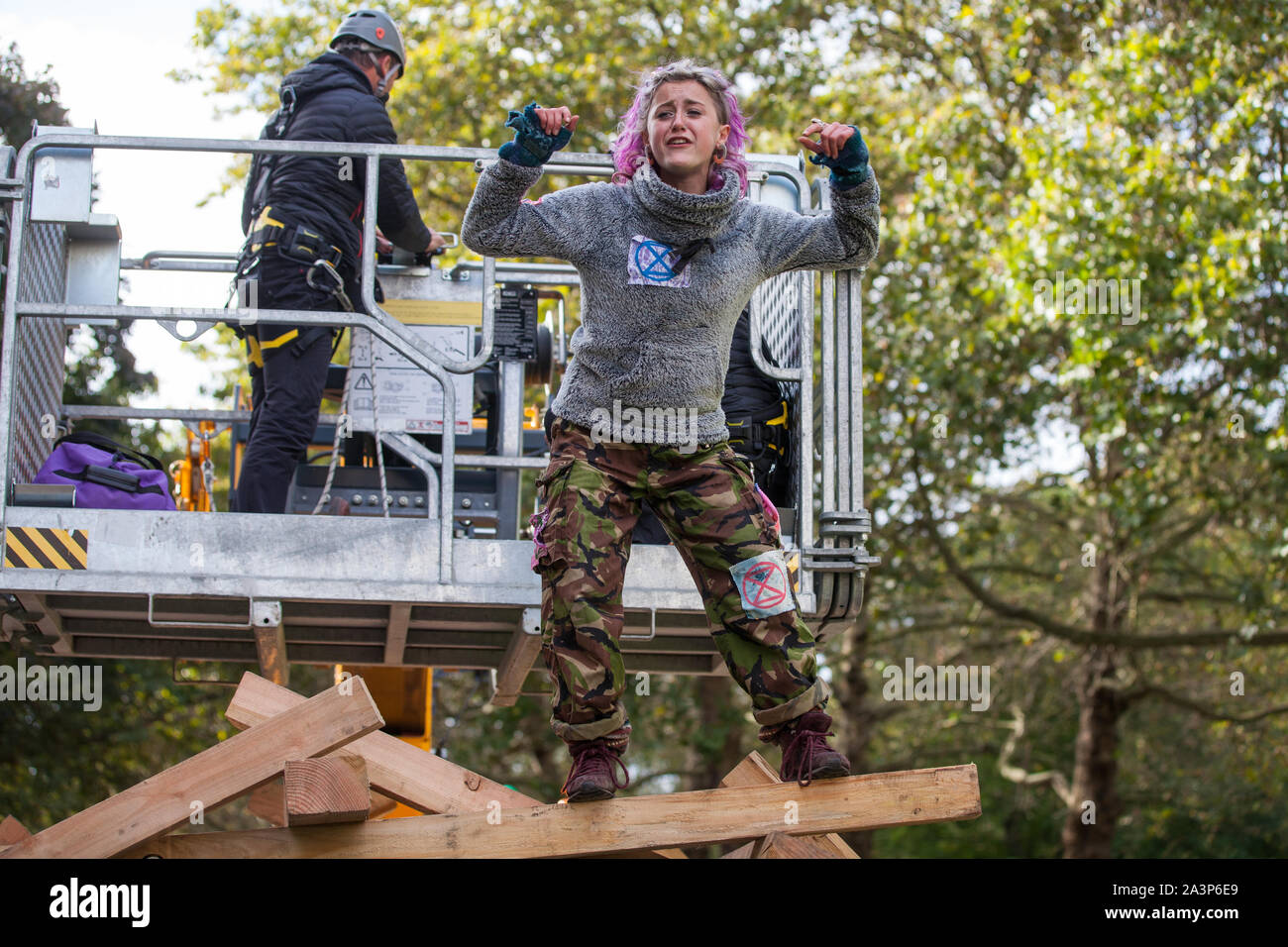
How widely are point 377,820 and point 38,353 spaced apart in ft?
9.47

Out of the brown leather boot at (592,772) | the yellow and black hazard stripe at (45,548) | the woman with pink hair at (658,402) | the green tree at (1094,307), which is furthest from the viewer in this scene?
the green tree at (1094,307)

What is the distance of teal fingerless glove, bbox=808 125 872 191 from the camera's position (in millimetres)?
4051

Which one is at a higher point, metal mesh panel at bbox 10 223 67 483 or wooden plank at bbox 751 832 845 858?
metal mesh panel at bbox 10 223 67 483

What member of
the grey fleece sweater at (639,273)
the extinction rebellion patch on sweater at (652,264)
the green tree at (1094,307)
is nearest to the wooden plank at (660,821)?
the grey fleece sweater at (639,273)

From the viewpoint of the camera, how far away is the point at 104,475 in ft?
16.5

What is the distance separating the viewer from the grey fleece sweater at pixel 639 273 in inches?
158

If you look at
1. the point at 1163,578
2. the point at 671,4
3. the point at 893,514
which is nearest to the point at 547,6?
the point at 671,4

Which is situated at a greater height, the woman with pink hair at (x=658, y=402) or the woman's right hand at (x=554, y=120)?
the woman's right hand at (x=554, y=120)

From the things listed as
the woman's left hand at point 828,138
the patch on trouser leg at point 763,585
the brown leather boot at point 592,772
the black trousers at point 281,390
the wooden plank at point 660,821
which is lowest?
the wooden plank at point 660,821

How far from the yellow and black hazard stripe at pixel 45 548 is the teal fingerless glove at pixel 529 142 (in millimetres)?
1963

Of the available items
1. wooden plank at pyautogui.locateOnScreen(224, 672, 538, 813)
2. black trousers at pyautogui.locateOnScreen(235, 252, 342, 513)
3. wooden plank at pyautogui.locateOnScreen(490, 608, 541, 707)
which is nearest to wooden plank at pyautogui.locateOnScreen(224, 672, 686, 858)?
wooden plank at pyautogui.locateOnScreen(224, 672, 538, 813)

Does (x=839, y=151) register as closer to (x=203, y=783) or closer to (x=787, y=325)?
(x=787, y=325)

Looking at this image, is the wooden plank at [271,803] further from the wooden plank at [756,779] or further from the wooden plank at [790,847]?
the wooden plank at [790,847]

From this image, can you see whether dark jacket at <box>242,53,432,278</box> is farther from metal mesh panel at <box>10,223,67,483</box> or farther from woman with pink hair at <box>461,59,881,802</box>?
woman with pink hair at <box>461,59,881,802</box>
